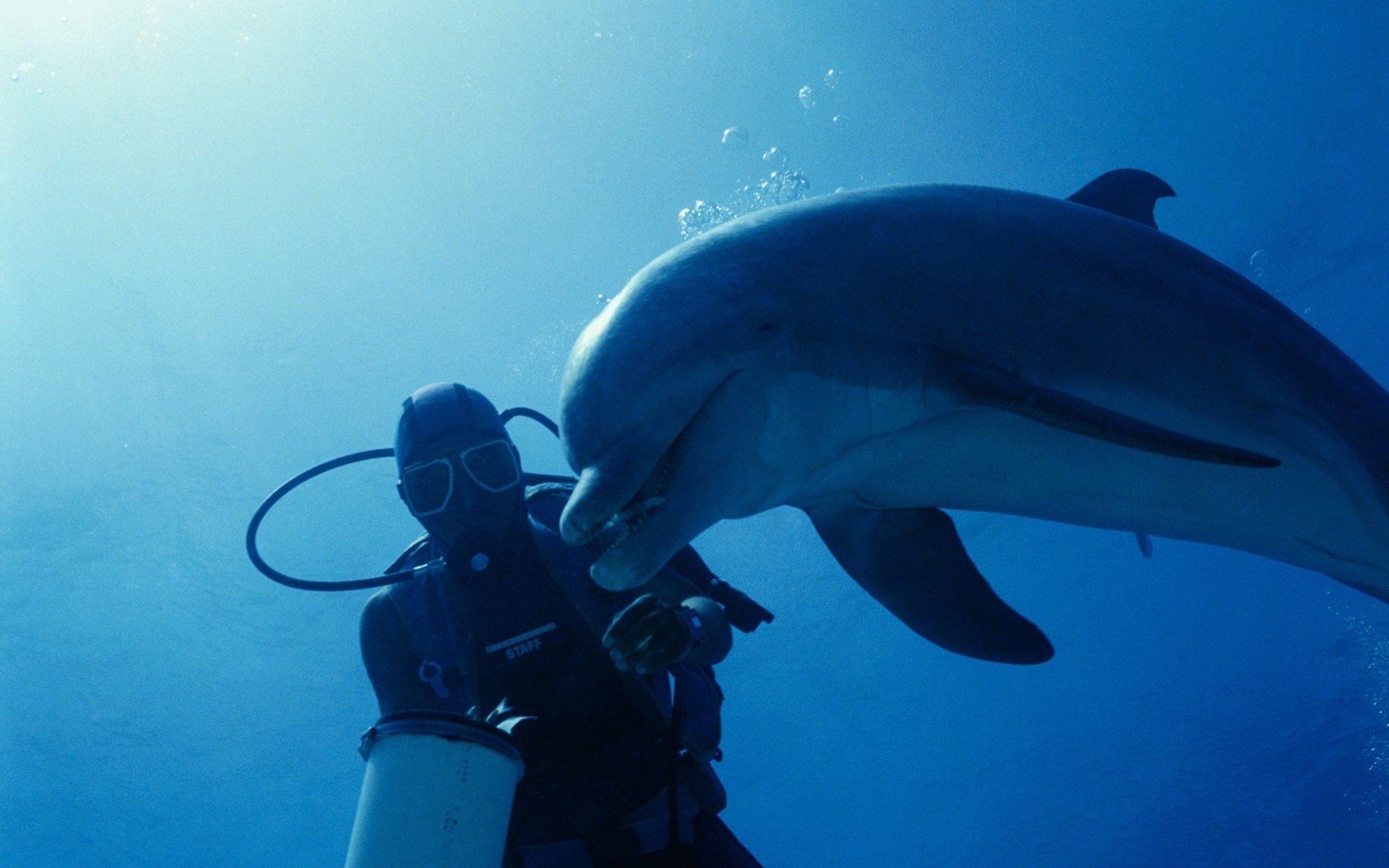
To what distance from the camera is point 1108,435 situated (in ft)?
5.62

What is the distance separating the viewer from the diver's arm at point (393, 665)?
3.39m

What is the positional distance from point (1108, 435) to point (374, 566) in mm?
23693

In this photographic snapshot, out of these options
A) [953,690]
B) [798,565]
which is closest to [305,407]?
[798,565]

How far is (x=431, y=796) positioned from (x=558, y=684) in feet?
3.21

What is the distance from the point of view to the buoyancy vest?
289 cm

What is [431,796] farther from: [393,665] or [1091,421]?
[1091,421]

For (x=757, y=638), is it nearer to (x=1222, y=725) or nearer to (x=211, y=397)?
(x=211, y=397)

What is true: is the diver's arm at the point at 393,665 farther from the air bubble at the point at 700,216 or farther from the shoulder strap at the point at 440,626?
the air bubble at the point at 700,216

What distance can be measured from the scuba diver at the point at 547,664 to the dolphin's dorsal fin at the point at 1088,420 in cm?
103

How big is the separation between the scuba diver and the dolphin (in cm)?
71

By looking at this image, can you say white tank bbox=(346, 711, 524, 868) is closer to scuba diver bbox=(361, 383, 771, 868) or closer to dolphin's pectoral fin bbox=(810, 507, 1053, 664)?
scuba diver bbox=(361, 383, 771, 868)

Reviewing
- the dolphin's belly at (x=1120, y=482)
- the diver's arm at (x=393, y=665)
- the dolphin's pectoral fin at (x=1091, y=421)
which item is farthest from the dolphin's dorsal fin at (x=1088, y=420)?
the diver's arm at (x=393, y=665)

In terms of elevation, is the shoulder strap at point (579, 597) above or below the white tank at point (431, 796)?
above

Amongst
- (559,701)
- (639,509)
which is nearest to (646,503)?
(639,509)
